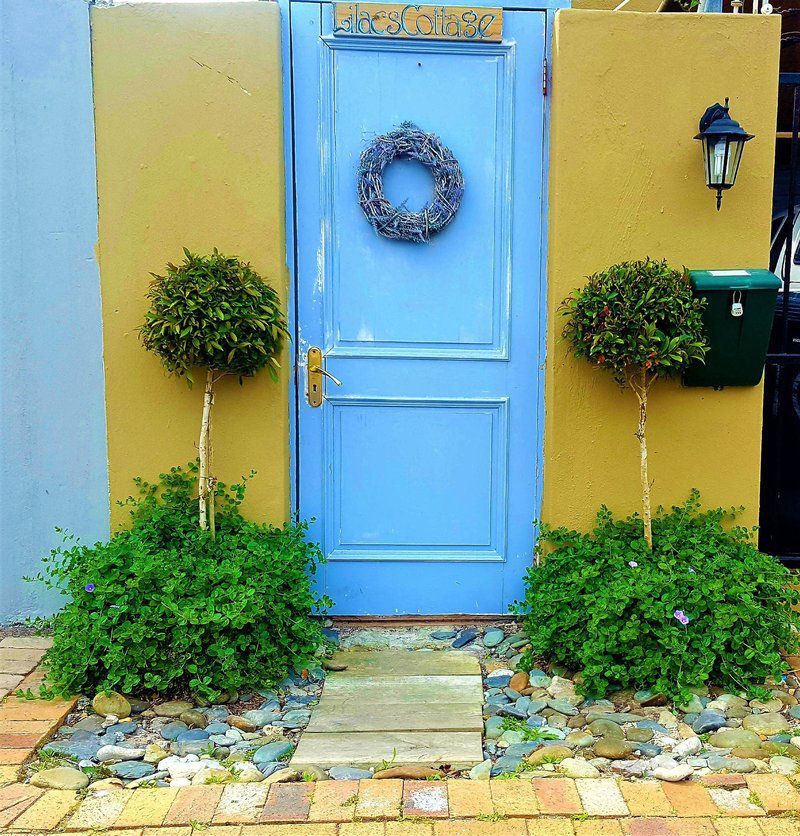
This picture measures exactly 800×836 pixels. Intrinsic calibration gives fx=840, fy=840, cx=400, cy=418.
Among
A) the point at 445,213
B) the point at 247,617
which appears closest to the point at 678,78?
the point at 445,213

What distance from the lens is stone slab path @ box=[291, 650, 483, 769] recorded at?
9.70ft

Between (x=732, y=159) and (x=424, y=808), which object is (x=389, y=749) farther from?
(x=732, y=159)

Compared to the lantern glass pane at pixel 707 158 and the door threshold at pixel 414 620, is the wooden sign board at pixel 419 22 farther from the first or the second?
the door threshold at pixel 414 620

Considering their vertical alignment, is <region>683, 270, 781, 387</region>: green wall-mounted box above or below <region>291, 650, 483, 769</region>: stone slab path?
above

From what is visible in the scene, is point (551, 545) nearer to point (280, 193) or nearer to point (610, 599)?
point (610, 599)

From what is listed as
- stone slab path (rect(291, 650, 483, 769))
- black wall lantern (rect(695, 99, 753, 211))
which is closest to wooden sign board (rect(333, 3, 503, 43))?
black wall lantern (rect(695, 99, 753, 211))

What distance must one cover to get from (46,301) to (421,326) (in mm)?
1709

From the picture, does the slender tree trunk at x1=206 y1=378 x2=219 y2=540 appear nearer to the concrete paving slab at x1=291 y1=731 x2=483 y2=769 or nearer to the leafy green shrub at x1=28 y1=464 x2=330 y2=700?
the leafy green shrub at x1=28 y1=464 x2=330 y2=700

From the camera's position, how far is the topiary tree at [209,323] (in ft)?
11.2

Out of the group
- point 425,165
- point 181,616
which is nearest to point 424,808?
point 181,616

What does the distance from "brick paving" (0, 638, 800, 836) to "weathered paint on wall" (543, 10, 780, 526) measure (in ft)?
4.73

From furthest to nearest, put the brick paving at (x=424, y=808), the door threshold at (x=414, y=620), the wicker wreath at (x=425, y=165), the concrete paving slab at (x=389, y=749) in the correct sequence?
the door threshold at (x=414, y=620)
the wicker wreath at (x=425, y=165)
the concrete paving slab at (x=389, y=749)
the brick paving at (x=424, y=808)

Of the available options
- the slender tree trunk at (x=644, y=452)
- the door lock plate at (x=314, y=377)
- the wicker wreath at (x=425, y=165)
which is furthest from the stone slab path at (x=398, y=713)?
the wicker wreath at (x=425, y=165)

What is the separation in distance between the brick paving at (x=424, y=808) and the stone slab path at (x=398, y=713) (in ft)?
0.65
